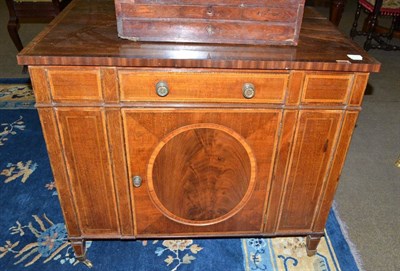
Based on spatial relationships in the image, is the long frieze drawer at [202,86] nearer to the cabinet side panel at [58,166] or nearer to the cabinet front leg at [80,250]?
the cabinet side panel at [58,166]

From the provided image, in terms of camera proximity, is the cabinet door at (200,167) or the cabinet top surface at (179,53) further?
the cabinet door at (200,167)

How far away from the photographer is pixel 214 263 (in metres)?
1.52

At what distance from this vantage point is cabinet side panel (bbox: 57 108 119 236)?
117 cm

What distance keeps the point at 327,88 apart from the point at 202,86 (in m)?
0.39

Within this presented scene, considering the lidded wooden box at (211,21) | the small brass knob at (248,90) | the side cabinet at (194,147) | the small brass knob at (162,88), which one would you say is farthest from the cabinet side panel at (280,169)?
the small brass knob at (162,88)

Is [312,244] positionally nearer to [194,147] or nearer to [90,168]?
[194,147]

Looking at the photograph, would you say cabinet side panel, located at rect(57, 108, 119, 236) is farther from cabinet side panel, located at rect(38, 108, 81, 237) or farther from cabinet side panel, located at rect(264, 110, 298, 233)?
cabinet side panel, located at rect(264, 110, 298, 233)

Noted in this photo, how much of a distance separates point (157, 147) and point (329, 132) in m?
0.57

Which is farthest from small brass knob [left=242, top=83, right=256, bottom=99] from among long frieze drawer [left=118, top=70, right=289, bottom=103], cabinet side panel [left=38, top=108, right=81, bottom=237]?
cabinet side panel [left=38, top=108, right=81, bottom=237]

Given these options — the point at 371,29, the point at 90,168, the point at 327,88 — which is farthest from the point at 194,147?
the point at 371,29

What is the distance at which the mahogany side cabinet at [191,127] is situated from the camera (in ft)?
3.61

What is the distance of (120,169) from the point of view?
49.9 inches

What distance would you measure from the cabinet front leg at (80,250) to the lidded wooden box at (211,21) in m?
0.80

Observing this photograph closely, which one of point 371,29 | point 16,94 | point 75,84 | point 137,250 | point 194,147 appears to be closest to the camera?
point 75,84
